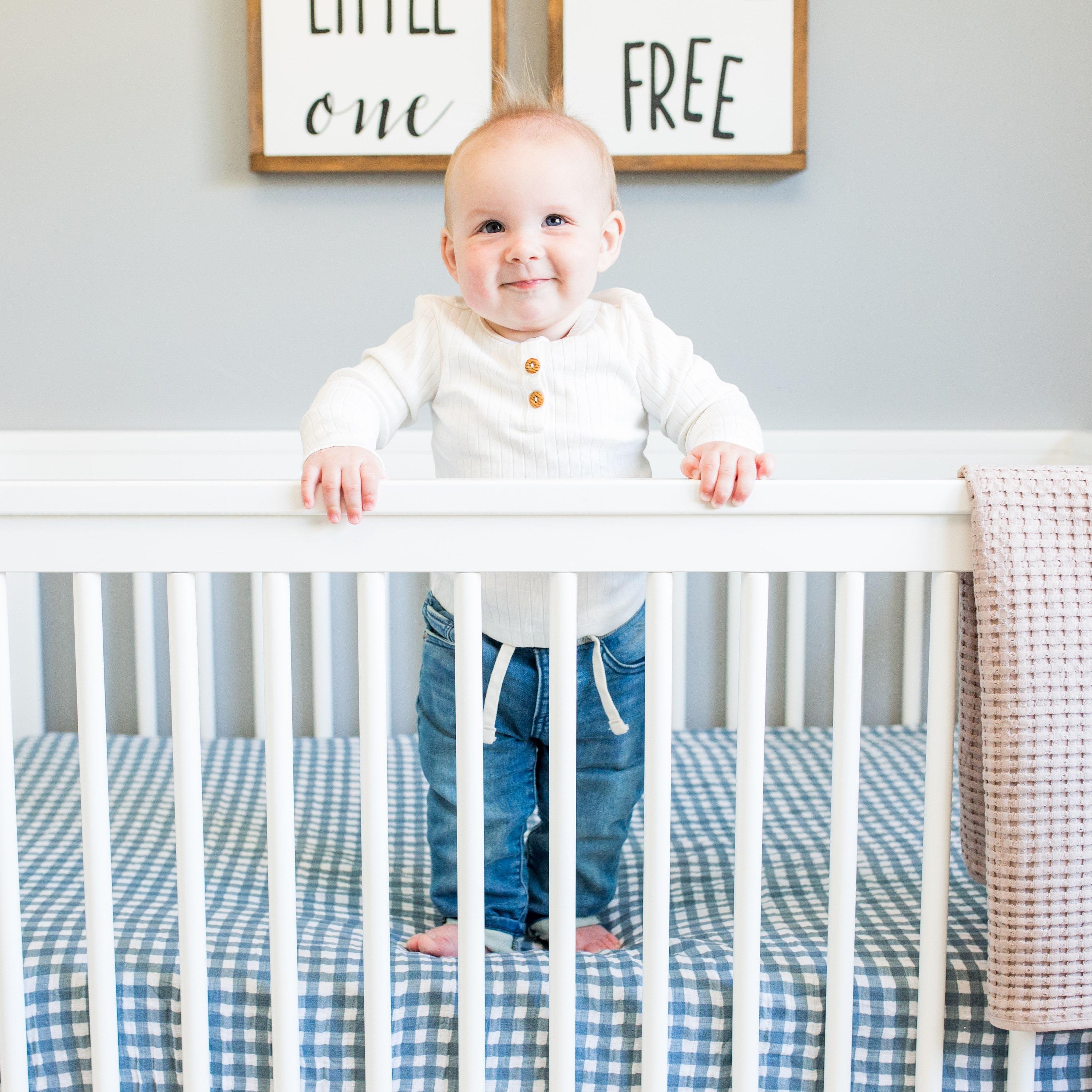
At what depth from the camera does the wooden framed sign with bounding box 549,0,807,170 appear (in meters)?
1.33

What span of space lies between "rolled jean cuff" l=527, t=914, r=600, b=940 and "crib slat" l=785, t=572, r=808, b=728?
57cm

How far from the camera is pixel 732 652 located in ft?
4.65

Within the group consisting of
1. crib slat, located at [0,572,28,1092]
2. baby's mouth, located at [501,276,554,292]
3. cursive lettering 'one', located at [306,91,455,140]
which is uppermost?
cursive lettering 'one', located at [306,91,455,140]

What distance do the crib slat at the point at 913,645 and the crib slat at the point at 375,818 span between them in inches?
35.0

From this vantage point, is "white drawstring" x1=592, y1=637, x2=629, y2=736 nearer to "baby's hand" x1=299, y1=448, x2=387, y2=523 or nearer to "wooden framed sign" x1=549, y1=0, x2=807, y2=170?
"baby's hand" x1=299, y1=448, x2=387, y2=523

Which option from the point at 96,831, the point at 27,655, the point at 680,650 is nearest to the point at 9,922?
the point at 96,831

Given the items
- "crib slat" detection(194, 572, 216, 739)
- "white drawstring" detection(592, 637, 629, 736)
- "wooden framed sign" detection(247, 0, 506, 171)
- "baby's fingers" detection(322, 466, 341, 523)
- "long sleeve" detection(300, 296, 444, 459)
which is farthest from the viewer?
"crib slat" detection(194, 572, 216, 739)

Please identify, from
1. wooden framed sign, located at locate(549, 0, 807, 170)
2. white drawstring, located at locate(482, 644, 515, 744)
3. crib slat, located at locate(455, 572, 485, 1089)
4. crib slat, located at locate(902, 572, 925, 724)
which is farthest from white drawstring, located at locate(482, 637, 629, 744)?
wooden framed sign, located at locate(549, 0, 807, 170)

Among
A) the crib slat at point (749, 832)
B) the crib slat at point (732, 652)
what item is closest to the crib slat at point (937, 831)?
the crib slat at point (749, 832)

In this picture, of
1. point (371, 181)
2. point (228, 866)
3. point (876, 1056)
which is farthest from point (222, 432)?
point (876, 1056)

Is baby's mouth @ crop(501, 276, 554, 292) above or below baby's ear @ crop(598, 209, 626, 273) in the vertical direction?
below

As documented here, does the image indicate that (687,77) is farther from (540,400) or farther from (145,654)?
(145,654)

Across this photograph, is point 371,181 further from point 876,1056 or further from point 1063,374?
point 876,1056

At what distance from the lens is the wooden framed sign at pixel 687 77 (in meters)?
1.33
